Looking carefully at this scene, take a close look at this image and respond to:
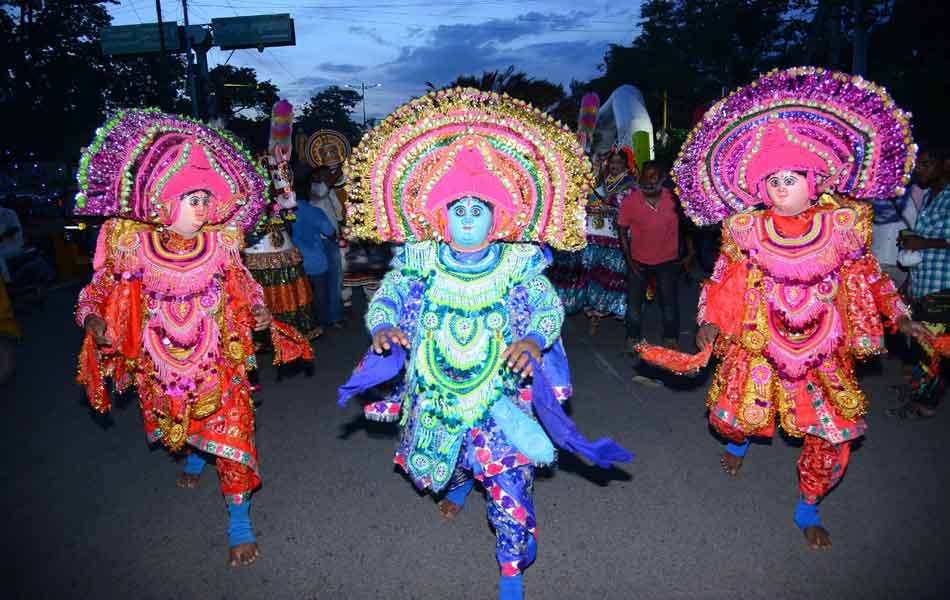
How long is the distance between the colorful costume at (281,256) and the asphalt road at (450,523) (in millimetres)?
1904

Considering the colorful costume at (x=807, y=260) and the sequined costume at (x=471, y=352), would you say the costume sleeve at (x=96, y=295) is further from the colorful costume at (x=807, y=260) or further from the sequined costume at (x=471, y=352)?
the colorful costume at (x=807, y=260)

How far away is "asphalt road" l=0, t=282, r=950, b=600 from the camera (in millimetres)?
3115

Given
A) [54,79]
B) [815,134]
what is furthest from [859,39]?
[54,79]

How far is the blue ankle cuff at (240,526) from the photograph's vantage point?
3.38 meters

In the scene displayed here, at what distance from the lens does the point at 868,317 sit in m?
3.10

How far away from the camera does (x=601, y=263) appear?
7.84m

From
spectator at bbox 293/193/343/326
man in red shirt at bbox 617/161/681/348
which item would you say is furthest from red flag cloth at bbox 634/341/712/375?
spectator at bbox 293/193/343/326

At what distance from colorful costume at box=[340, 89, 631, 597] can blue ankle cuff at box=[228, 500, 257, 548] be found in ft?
3.59

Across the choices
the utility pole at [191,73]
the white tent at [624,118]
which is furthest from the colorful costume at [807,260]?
the utility pole at [191,73]

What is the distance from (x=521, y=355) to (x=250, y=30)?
95.9 feet

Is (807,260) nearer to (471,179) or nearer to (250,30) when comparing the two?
(471,179)

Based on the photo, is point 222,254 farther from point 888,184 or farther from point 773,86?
point 888,184

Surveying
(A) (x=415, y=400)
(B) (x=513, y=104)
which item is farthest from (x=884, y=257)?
(A) (x=415, y=400)

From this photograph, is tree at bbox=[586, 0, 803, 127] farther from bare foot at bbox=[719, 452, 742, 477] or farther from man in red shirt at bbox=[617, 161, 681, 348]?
bare foot at bbox=[719, 452, 742, 477]
